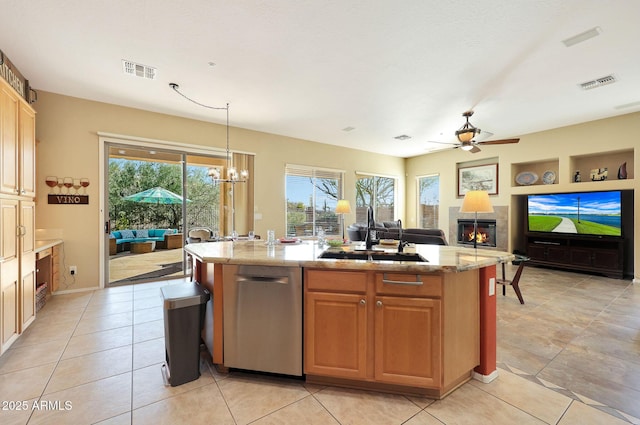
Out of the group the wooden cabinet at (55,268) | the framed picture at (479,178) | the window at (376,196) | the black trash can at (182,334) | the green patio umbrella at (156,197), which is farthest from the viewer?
the window at (376,196)

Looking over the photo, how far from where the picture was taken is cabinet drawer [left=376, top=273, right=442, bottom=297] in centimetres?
175

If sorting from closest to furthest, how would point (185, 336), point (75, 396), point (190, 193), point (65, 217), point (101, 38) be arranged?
point (75, 396), point (185, 336), point (101, 38), point (65, 217), point (190, 193)

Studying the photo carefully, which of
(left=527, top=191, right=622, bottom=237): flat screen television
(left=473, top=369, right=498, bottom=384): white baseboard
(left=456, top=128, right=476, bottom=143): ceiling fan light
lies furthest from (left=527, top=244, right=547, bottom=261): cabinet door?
(left=473, top=369, right=498, bottom=384): white baseboard

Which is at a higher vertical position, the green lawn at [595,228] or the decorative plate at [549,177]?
the decorative plate at [549,177]

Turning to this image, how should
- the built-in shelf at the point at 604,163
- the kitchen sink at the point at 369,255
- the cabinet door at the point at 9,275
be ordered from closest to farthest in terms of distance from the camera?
the kitchen sink at the point at 369,255
the cabinet door at the point at 9,275
the built-in shelf at the point at 604,163

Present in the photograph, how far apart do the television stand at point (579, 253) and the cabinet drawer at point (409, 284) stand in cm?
568

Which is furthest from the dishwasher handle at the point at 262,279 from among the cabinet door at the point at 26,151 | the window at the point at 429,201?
the window at the point at 429,201

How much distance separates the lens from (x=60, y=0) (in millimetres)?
2271

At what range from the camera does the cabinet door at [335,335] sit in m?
1.85

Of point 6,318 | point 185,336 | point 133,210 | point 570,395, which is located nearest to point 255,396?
point 185,336

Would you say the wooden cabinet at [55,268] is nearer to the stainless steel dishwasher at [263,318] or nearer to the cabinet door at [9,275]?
the cabinet door at [9,275]

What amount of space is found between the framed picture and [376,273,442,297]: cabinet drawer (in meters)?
6.41

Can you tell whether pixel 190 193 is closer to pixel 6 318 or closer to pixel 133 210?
pixel 133 210

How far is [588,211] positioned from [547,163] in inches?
62.6
